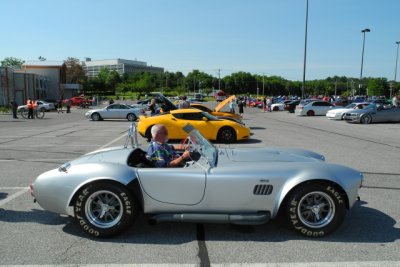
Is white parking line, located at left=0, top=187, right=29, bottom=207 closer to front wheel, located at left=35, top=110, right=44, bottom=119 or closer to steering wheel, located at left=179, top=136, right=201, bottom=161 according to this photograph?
steering wheel, located at left=179, top=136, right=201, bottom=161

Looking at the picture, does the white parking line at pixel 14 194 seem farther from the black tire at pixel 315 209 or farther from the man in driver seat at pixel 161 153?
the black tire at pixel 315 209

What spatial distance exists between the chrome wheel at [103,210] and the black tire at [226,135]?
9658 mm

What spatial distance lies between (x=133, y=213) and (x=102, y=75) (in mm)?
154740

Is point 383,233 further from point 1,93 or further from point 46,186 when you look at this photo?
point 1,93

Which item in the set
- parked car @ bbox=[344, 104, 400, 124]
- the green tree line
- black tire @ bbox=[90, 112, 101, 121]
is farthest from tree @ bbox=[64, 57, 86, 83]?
parked car @ bbox=[344, 104, 400, 124]

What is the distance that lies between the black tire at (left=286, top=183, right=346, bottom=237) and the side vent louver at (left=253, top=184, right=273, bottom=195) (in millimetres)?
255

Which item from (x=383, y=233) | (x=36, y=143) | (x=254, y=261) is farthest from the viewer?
(x=36, y=143)

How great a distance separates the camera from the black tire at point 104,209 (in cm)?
435

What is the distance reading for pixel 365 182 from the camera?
7113 mm

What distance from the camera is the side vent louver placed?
14.0 ft

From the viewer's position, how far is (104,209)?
4.44 metres

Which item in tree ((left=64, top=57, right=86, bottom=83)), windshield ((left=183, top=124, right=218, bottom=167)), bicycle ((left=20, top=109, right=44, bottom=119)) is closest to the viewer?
windshield ((left=183, top=124, right=218, bottom=167))

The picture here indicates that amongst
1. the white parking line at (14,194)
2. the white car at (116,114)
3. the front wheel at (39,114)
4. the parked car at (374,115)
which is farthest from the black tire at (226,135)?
the front wheel at (39,114)

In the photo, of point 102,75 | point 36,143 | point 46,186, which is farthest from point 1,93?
point 102,75
